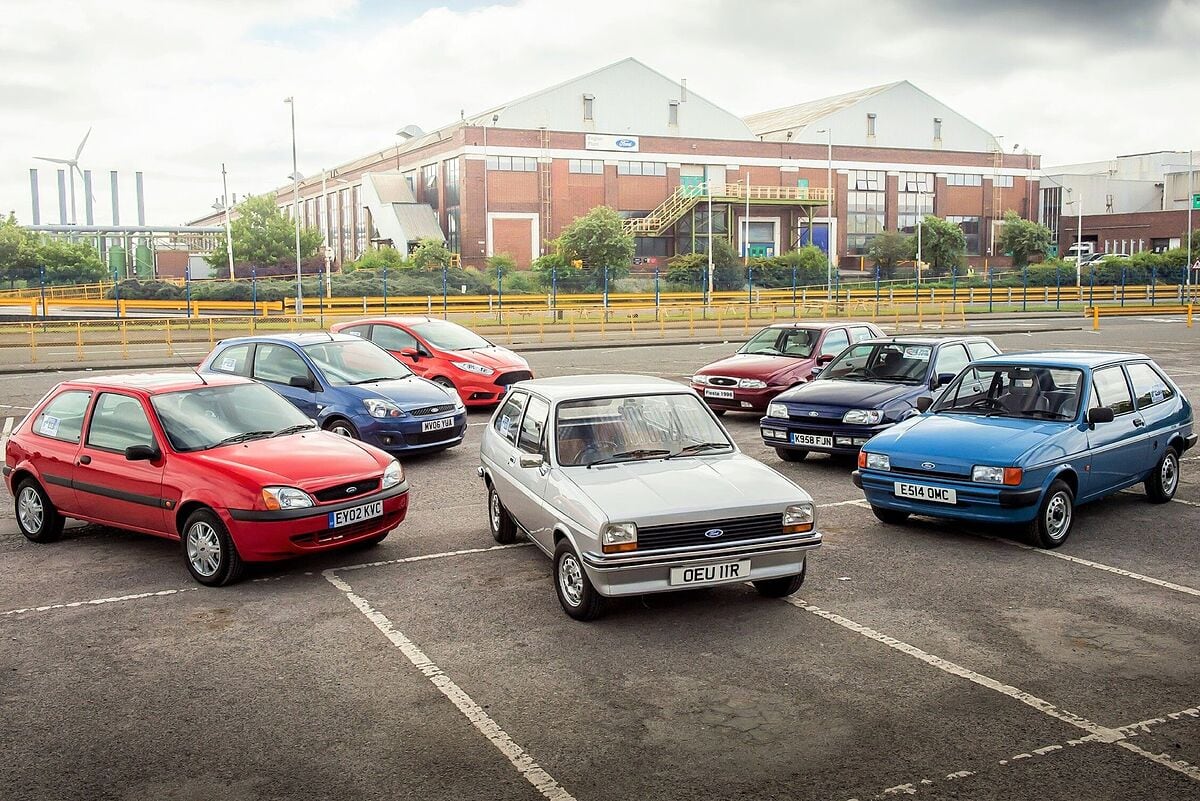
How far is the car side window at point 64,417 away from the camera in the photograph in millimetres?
8969

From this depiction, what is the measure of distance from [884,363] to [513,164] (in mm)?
65292

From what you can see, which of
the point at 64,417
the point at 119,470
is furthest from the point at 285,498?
the point at 64,417

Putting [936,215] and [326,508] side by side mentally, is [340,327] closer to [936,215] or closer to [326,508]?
[326,508]

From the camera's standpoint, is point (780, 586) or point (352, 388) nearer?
point (780, 586)

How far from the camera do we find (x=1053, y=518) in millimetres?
8719

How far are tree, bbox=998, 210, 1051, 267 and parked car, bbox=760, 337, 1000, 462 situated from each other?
76.2 meters

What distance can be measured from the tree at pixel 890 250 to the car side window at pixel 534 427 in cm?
7424

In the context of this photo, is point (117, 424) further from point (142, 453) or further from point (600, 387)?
point (600, 387)

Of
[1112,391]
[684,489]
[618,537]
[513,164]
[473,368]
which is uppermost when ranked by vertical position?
[513,164]

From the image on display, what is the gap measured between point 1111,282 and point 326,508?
73084 millimetres

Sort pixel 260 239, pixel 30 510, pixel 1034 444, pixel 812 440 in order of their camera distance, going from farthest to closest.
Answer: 1. pixel 260 239
2. pixel 812 440
3. pixel 30 510
4. pixel 1034 444

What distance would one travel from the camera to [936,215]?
292 feet

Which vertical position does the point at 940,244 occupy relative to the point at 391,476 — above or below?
above

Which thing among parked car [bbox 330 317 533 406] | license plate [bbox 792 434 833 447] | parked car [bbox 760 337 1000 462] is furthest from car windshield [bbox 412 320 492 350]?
license plate [bbox 792 434 833 447]
